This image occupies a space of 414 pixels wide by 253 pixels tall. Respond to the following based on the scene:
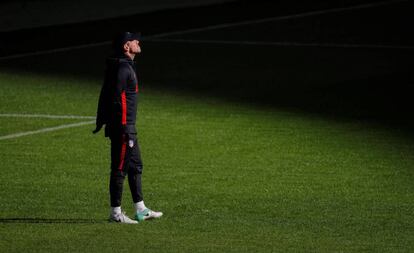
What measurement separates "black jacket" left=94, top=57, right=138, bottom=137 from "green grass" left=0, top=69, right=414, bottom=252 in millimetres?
877

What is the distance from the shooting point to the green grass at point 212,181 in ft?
35.6

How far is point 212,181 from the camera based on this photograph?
13.4 metres

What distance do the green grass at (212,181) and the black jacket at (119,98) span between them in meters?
0.88

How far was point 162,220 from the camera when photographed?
11555mm

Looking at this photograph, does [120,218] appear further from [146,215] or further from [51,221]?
[51,221]

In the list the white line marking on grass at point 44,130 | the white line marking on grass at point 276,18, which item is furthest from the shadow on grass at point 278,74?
the white line marking on grass at point 44,130

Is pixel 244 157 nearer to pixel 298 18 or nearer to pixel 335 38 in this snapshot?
pixel 335 38

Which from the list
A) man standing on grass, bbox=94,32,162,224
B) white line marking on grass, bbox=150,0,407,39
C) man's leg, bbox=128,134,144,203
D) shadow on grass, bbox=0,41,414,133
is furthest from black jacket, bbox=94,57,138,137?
white line marking on grass, bbox=150,0,407,39

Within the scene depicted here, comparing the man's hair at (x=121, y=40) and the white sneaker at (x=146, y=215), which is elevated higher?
the man's hair at (x=121, y=40)

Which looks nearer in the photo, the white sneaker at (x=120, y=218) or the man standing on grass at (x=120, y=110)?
the man standing on grass at (x=120, y=110)

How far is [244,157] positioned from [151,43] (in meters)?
7.70

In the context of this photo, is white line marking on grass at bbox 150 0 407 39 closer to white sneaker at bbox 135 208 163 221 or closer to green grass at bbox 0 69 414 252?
green grass at bbox 0 69 414 252

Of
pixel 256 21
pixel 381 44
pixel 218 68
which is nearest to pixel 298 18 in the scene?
pixel 256 21

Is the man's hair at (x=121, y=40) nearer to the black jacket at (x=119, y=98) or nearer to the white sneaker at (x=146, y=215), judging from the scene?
the black jacket at (x=119, y=98)
